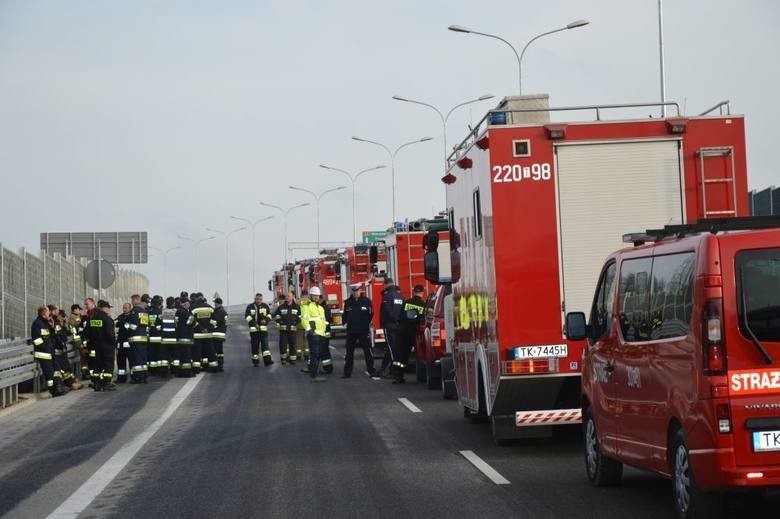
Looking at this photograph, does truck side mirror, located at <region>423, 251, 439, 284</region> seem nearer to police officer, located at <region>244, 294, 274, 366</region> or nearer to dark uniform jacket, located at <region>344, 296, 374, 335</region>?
dark uniform jacket, located at <region>344, 296, 374, 335</region>

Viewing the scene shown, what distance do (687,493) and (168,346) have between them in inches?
895

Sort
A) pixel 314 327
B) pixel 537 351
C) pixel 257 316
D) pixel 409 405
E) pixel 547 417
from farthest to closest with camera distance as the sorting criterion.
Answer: pixel 257 316, pixel 314 327, pixel 409 405, pixel 547 417, pixel 537 351

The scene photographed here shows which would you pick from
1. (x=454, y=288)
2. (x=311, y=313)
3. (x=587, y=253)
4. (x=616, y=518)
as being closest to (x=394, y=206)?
(x=311, y=313)

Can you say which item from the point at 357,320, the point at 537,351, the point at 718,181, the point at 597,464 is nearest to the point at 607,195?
the point at 718,181

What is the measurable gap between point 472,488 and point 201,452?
4417 mm

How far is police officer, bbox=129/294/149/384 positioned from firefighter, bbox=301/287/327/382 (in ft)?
10.8

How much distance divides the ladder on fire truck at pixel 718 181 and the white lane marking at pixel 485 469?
3115mm

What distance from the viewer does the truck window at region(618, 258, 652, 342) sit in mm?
9547

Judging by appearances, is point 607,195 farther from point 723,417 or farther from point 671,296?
point 723,417

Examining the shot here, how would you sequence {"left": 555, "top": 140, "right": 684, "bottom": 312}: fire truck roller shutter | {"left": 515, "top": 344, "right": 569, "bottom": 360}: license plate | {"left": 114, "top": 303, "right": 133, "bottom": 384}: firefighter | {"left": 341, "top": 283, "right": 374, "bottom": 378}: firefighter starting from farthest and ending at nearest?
{"left": 114, "top": 303, "right": 133, "bottom": 384}: firefighter < {"left": 341, "top": 283, "right": 374, "bottom": 378}: firefighter < {"left": 555, "top": 140, "right": 684, "bottom": 312}: fire truck roller shutter < {"left": 515, "top": 344, "right": 569, "bottom": 360}: license plate

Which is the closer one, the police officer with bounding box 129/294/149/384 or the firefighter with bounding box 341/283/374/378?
the police officer with bounding box 129/294/149/384

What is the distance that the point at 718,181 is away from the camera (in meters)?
13.0

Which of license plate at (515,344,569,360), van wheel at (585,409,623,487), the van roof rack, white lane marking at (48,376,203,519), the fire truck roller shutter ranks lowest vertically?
white lane marking at (48,376,203,519)

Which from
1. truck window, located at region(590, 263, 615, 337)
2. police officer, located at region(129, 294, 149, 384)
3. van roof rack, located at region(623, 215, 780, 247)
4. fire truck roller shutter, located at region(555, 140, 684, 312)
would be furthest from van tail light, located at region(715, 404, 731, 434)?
police officer, located at region(129, 294, 149, 384)
